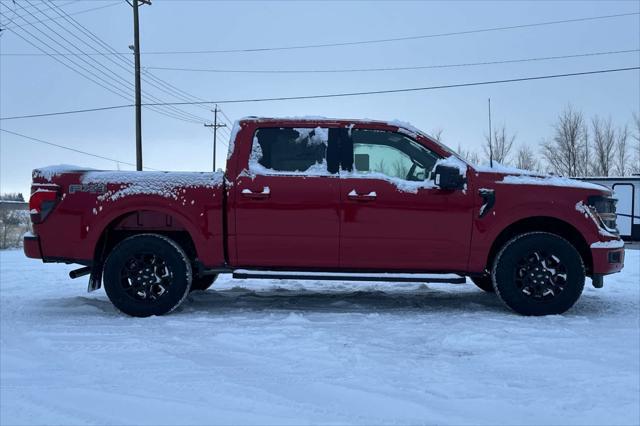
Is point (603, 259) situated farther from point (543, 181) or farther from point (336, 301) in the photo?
point (336, 301)

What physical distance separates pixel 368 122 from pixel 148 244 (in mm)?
2416

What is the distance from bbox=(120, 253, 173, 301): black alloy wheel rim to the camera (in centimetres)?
470

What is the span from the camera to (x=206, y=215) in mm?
4719

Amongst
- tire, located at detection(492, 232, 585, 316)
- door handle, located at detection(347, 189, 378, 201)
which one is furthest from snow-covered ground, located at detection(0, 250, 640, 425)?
door handle, located at detection(347, 189, 378, 201)

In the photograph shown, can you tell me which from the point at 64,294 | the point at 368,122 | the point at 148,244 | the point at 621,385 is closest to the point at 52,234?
the point at 148,244

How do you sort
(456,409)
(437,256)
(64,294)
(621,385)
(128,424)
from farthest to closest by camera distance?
(64,294) < (437,256) < (621,385) < (456,409) < (128,424)

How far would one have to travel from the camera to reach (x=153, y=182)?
4754 mm

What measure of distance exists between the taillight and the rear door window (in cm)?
191

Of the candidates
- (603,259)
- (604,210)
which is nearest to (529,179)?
(604,210)

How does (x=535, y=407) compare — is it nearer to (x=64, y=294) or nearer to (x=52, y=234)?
(x=52, y=234)

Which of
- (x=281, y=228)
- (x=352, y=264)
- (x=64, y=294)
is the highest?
(x=281, y=228)

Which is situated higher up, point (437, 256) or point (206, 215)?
point (206, 215)

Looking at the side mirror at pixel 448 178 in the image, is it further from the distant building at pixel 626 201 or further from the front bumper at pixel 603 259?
the distant building at pixel 626 201

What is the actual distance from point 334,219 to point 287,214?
0.44 metres
